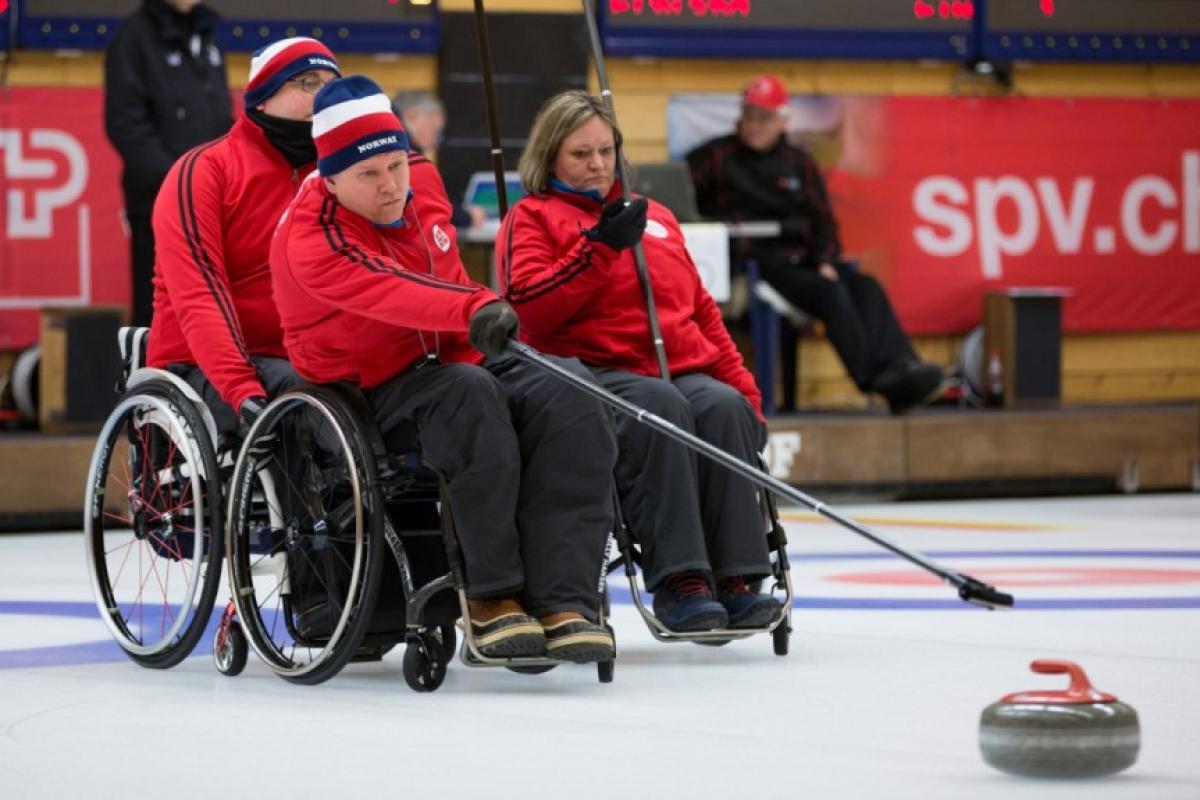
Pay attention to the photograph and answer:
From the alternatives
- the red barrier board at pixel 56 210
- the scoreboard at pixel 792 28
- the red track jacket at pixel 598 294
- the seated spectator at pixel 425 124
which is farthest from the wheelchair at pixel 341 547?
the scoreboard at pixel 792 28

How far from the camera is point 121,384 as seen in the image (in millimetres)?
3756

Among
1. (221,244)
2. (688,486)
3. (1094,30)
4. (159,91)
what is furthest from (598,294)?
(1094,30)

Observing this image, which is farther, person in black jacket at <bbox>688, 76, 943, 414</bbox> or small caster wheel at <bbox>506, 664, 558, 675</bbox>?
person in black jacket at <bbox>688, 76, 943, 414</bbox>

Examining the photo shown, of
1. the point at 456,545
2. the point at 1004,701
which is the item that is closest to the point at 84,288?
the point at 456,545

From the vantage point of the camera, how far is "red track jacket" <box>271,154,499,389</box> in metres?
3.15

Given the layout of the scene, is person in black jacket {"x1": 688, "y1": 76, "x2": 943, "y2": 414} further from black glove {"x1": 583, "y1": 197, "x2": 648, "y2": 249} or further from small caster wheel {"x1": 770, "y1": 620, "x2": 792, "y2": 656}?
black glove {"x1": 583, "y1": 197, "x2": 648, "y2": 249}

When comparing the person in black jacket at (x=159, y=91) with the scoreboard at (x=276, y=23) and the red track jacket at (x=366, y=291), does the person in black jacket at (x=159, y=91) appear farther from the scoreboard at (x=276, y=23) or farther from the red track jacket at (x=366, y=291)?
the red track jacket at (x=366, y=291)

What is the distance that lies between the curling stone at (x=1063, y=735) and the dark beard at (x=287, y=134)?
175 cm

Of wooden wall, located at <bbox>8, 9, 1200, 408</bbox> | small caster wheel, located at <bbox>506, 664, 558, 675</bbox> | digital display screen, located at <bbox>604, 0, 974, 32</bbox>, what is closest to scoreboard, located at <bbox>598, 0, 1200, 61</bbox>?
digital display screen, located at <bbox>604, 0, 974, 32</bbox>

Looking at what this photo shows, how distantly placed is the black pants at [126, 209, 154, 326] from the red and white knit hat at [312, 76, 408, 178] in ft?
10.4

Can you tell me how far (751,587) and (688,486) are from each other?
25 centimetres

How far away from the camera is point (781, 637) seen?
361 cm

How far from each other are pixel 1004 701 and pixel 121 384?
1.87 metres

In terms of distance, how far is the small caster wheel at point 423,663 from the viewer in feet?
10.5
